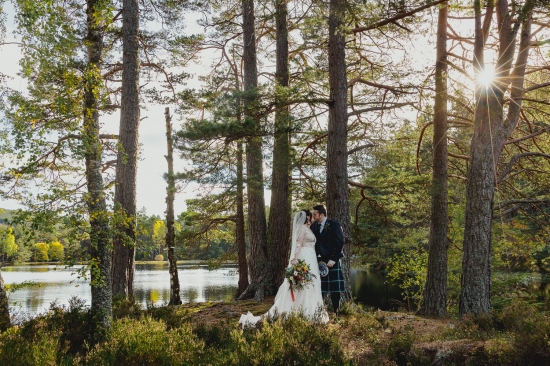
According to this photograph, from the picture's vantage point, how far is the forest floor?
4910 mm

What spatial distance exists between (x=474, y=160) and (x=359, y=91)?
177 inches

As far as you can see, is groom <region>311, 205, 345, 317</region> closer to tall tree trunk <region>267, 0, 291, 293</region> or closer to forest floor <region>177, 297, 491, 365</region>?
forest floor <region>177, 297, 491, 365</region>

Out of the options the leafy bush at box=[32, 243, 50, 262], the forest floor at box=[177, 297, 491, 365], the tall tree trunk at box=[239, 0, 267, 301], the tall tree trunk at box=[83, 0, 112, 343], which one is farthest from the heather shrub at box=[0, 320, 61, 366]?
the tall tree trunk at box=[239, 0, 267, 301]

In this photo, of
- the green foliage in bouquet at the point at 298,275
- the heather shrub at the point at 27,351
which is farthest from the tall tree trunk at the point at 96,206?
the green foliage in bouquet at the point at 298,275

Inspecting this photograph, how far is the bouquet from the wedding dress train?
0.37 ft

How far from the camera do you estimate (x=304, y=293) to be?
23.7ft

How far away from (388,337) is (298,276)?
1.59 metres

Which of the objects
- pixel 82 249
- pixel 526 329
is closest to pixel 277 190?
pixel 82 249

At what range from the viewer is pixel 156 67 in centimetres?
1186

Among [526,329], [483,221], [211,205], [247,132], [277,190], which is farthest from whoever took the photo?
[211,205]

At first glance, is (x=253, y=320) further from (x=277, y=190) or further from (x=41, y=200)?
(x=277, y=190)

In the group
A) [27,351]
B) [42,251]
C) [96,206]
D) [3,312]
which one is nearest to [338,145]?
[96,206]

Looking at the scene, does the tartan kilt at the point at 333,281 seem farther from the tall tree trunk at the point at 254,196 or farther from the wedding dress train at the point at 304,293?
the tall tree trunk at the point at 254,196

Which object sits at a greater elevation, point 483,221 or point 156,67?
point 156,67
